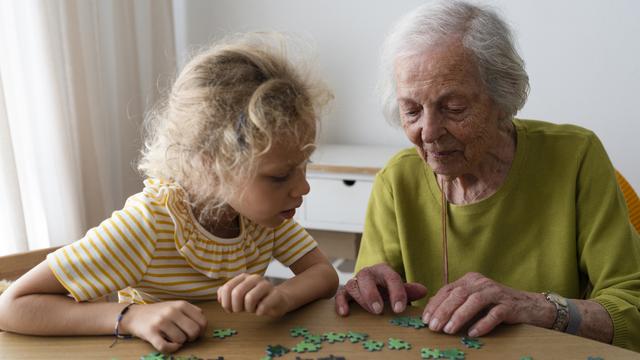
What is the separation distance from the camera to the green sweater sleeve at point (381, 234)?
2002 mm

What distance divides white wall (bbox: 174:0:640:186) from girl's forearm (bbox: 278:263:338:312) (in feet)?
6.88

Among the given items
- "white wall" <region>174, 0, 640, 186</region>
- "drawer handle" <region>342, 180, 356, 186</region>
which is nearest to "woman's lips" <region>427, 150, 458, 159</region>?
"drawer handle" <region>342, 180, 356, 186</region>

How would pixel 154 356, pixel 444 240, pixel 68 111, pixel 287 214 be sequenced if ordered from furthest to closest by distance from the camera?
pixel 68 111 < pixel 444 240 < pixel 287 214 < pixel 154 356

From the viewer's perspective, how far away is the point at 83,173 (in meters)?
3.29

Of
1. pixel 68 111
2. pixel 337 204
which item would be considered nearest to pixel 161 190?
pixel 68 111

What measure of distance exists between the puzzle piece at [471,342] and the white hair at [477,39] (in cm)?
70

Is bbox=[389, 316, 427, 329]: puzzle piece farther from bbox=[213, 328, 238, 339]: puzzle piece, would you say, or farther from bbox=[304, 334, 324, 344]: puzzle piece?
bbox=[213, 328, 238, 339]: puzzle piece

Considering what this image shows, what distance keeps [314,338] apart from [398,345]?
0.16m

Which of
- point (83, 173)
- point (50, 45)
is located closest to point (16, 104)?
point (50, 45)

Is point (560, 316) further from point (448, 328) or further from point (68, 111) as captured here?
point (68, 111)

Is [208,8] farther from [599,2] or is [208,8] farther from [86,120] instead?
[599,2]

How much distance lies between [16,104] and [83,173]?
Result: 1.69 feet

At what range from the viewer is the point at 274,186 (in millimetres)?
1419

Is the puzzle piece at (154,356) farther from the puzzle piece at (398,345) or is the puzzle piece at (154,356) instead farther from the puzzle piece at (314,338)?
the puzzle piece at (398,345)
